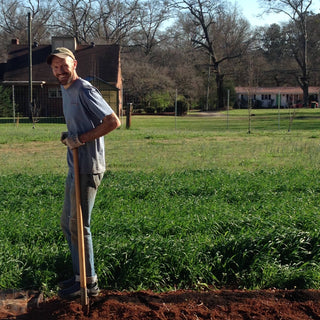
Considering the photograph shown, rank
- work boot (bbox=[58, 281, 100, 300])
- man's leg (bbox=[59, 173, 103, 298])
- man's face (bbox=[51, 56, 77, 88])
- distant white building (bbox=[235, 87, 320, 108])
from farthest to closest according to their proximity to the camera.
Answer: distant white building (bbox=[235, 87, 320, 108])
work boot (bbox=[58, 281, 100, 300])
man's leg (bbox=[59, 173, 103, 298])
man's face (bbox=[51, 56, 77, 88])

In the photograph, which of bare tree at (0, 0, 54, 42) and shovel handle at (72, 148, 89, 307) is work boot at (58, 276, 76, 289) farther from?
bare tree at (0, 0, 54, 42)

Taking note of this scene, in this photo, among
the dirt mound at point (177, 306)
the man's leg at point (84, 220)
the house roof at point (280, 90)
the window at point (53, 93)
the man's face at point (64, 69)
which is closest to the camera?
the dirt mound at point (177, 306)

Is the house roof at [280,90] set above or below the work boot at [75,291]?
above

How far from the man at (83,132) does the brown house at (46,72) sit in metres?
35.6

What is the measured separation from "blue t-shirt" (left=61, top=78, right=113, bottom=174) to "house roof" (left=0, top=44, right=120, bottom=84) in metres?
38.1

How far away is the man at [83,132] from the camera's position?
3785 millimetres

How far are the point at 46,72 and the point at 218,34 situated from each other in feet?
110

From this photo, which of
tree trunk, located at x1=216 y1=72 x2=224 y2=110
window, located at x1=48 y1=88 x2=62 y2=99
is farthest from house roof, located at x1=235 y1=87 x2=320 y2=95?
window, located at x1=48 y1=88 x2=62 y2=99

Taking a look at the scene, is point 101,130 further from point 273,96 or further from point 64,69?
point 273,96

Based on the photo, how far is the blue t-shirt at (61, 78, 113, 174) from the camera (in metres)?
3.80

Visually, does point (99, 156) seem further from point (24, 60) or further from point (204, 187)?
point (24, 60)

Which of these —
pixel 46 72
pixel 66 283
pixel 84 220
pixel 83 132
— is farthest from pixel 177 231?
pixel 46 72

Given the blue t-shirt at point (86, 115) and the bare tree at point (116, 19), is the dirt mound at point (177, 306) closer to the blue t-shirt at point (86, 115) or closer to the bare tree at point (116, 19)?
the blue t-shirt at point (86, 115)

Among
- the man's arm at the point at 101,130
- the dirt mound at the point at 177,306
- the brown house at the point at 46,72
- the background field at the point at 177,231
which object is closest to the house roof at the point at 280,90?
the brown house at the point at 46,72
